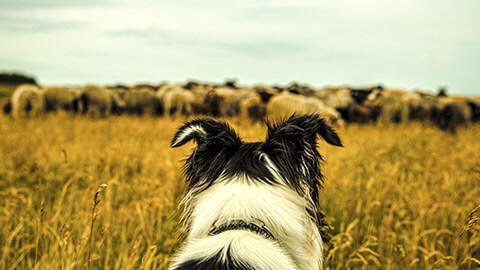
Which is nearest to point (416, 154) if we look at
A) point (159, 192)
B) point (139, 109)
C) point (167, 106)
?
point (159, 192)

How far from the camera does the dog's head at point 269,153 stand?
1694 mm

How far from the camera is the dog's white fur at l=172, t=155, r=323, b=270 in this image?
4.68 feet

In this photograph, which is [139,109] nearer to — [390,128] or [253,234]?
[390,128]

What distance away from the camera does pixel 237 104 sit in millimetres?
13422

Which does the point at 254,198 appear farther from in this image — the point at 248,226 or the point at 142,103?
the point at 142,103

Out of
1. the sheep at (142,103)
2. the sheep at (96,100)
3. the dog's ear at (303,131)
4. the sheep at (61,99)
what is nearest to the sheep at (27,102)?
the sheep at (61,99)

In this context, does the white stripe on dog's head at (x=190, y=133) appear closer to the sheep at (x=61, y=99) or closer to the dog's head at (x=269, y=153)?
the dog's head at (x=269, y=153)

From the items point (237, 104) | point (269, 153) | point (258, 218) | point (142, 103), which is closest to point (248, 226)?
point (258, 218)

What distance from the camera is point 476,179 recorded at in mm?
4836

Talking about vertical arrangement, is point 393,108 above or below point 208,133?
below

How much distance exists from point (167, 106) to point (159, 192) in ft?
45.1

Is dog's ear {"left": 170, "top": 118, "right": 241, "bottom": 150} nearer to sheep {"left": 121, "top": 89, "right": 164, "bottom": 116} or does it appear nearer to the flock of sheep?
the flock of sheep

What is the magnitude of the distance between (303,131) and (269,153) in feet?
0.75

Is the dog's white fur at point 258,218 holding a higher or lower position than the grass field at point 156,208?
higher
